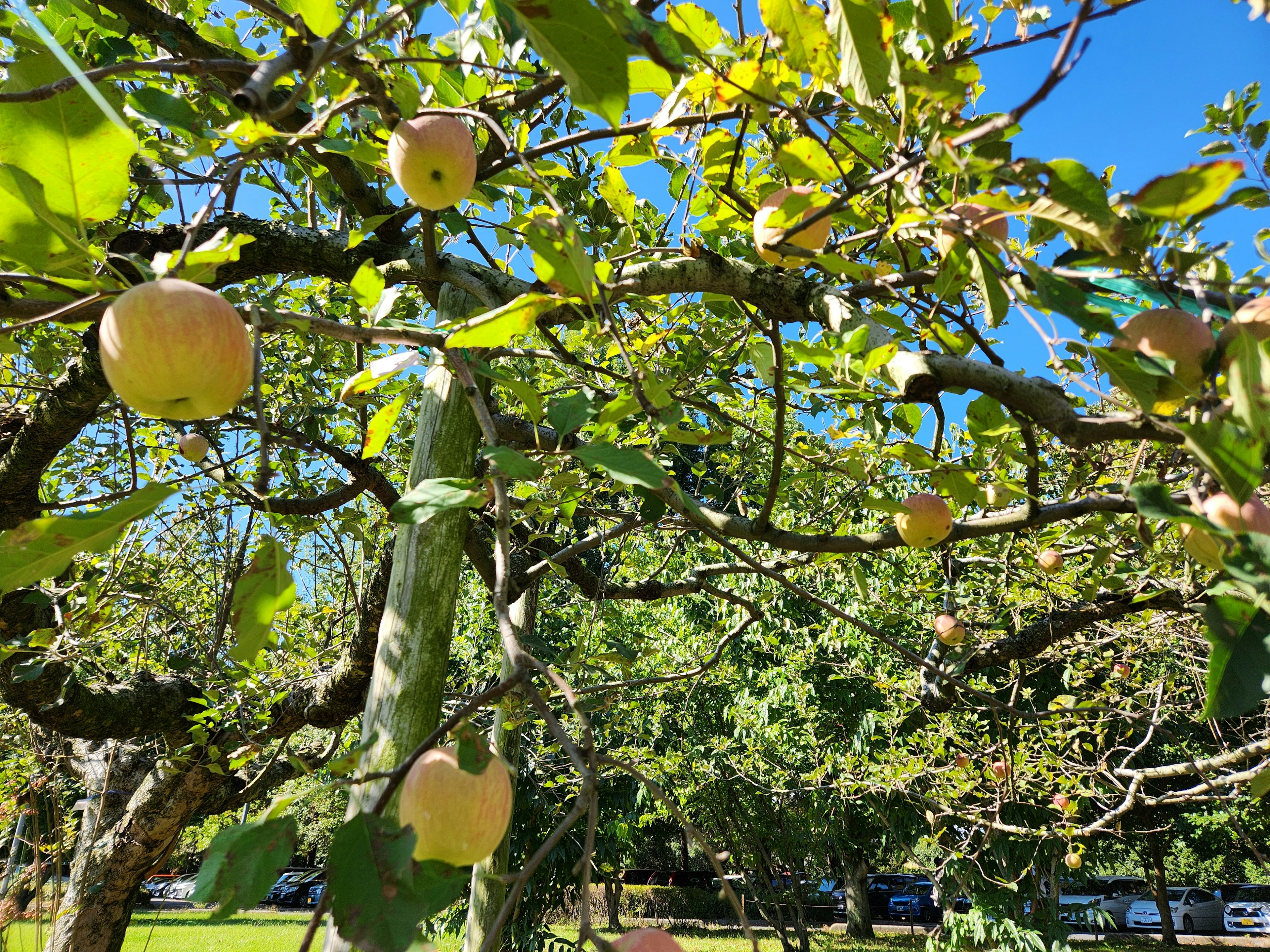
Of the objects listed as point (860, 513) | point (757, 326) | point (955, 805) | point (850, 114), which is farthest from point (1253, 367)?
point (955, 805)

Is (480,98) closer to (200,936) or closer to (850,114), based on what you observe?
(850,114)

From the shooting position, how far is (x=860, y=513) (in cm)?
616

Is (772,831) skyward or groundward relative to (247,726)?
groundward

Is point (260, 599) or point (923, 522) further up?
point (923, 522)

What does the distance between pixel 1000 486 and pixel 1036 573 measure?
8.65ft

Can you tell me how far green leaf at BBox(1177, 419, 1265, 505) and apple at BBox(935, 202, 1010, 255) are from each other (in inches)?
11.9

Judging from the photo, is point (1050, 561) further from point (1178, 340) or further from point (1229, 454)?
point (1229, 454)

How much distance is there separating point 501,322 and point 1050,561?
296 cm

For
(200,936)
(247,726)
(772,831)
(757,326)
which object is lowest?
(200,936)

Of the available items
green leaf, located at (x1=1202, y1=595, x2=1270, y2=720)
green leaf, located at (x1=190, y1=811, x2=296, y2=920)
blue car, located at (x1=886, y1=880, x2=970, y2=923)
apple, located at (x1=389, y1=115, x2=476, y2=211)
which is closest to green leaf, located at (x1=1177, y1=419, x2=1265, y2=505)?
green leaf, located at (x1=1202, y1=595, x2=1270, y2=720)

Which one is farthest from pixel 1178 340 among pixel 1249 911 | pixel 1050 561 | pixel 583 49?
pixel 1249 911

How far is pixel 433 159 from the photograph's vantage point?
1.38 meters

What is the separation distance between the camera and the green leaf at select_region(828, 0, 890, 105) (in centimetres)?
92

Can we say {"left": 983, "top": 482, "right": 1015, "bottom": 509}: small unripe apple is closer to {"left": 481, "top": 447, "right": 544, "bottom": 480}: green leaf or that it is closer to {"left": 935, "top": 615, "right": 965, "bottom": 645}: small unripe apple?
{"left": 481, "top": 447, "right": 544, "bottom": 480}: green leaf
